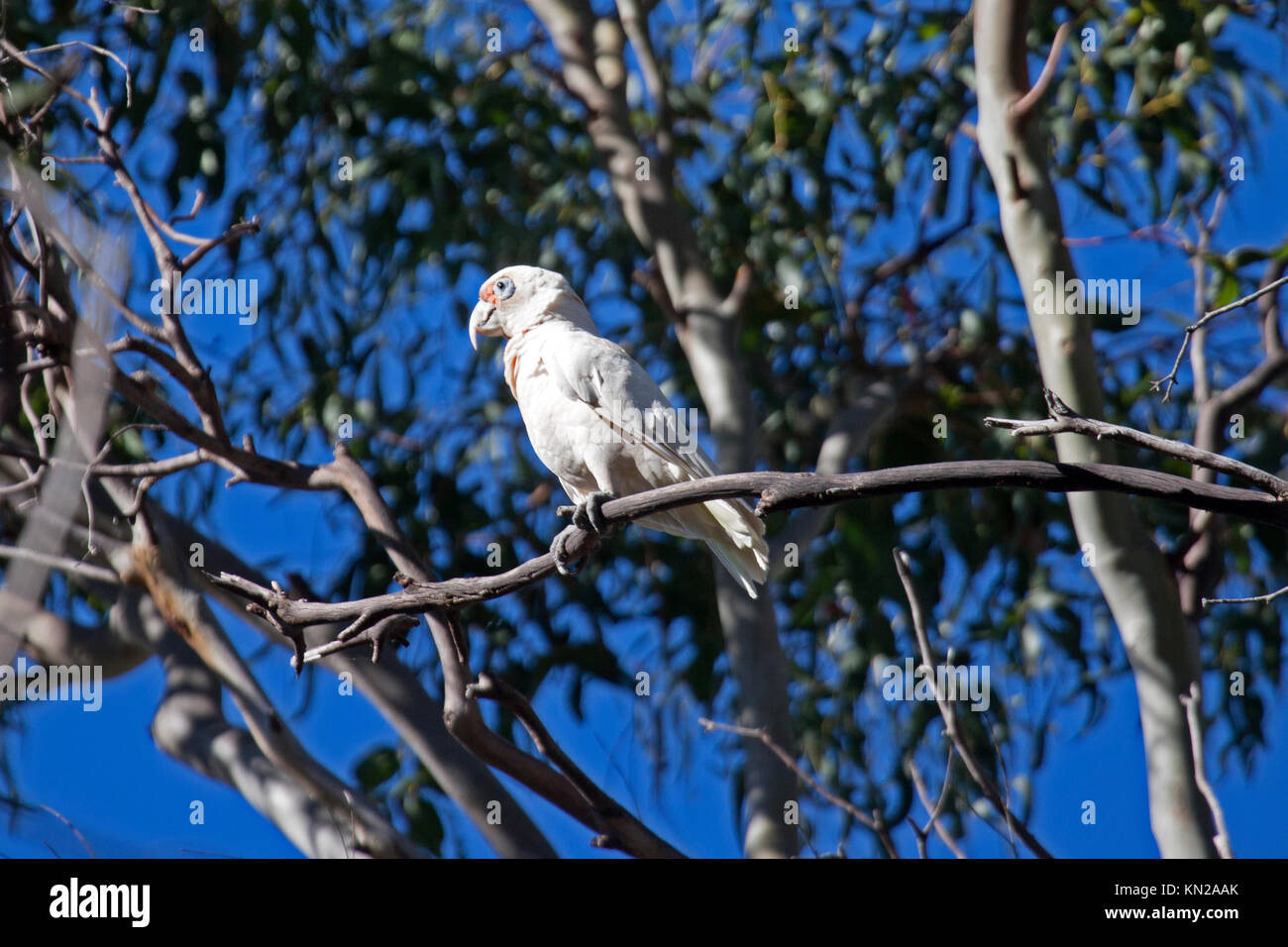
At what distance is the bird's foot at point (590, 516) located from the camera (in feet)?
6.84

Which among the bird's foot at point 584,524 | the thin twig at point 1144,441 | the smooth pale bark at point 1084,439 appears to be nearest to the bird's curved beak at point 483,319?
the bird's foot at point 584,524

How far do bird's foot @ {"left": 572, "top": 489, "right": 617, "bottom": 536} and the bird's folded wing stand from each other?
0.26 m

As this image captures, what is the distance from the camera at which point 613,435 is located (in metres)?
2.43

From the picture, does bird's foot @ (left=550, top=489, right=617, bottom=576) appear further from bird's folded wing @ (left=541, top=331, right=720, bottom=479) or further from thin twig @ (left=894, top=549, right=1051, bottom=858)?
thin twig @ (left=894, top=549, right=1051, bottom=858)

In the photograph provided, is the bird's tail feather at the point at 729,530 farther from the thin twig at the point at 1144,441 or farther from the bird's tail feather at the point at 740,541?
the thin twig at the point at 1144,441

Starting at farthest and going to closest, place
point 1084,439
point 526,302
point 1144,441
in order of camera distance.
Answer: point 1084,439, point 526,302, point 1144,441

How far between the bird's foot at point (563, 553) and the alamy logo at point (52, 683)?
1648 millimetres

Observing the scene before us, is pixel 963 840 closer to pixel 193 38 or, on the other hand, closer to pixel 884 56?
pixel 884 56

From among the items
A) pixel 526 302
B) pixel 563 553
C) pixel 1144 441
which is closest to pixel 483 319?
pixel 526 302

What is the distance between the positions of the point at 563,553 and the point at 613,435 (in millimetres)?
441

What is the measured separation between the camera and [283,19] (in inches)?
150

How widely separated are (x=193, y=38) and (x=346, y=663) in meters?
1.87

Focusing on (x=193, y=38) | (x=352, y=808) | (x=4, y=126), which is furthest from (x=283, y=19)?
(x=352, y=808)
